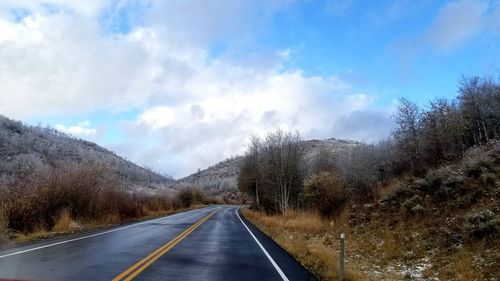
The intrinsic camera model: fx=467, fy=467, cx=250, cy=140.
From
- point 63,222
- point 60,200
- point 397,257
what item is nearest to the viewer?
point 397,257

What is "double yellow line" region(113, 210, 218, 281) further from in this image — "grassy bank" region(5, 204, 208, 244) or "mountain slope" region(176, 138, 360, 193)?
"mountain slope" region(176, 138, 360, 193)

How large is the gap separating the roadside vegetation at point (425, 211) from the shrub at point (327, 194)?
0.07m

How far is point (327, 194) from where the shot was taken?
31375 mm

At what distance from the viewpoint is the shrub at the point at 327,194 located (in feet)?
100

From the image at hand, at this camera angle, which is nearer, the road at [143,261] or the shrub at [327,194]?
the road at [143,261]

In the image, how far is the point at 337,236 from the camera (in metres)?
23.2

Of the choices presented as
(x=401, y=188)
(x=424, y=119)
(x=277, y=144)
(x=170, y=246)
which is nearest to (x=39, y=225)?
(x=170, y=246)

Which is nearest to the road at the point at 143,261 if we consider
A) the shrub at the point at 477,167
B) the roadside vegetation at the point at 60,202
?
the roadside vegetation at the point at 60,202

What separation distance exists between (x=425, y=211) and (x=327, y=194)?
12826 millimetres

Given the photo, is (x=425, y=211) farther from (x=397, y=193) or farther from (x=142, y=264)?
(x=142, y=264)

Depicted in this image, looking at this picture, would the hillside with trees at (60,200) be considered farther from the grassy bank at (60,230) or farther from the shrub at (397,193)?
the shrub at (397,193)

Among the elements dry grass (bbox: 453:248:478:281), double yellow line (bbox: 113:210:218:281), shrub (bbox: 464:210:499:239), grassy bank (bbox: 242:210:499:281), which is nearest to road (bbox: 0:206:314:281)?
double yellow line (bbox: 113:210:218:281)

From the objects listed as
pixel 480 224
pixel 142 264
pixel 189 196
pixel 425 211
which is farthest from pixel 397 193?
pixel 189 196

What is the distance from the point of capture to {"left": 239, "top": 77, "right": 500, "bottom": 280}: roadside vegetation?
13023 mm
